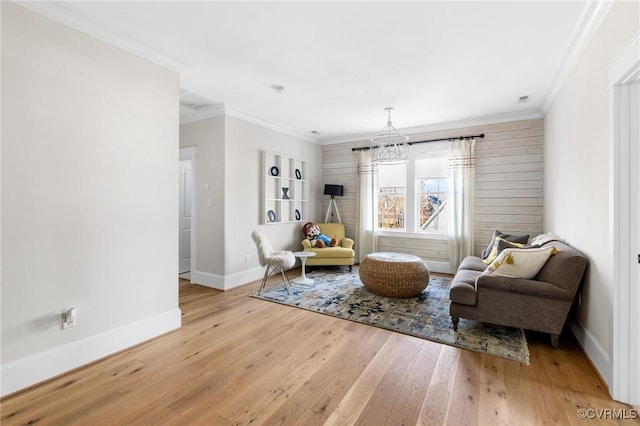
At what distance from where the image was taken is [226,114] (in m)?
4.11

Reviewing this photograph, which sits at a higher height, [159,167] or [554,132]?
[554,132]

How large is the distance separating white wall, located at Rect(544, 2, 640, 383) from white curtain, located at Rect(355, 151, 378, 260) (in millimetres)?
2962

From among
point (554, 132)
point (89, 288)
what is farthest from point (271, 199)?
point (554, 132)

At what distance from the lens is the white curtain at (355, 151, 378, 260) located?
5.59m

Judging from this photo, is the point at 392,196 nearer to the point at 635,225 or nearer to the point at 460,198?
the point at 460,198

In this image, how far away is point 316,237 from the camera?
17.6ft

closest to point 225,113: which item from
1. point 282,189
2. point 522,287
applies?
point 282,189

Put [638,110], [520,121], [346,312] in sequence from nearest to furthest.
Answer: [638,110] → [346,312] → [520,121]

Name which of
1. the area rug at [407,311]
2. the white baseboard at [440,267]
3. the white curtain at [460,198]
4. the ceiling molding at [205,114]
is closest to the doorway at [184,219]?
the ceiling molding at [205,114]

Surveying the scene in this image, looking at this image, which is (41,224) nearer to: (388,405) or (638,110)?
(388,405)

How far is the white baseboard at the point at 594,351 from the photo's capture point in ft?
6.17

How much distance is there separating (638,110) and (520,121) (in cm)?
305

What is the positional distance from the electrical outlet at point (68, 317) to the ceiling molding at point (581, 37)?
4.37 meters

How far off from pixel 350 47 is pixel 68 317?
317cm
